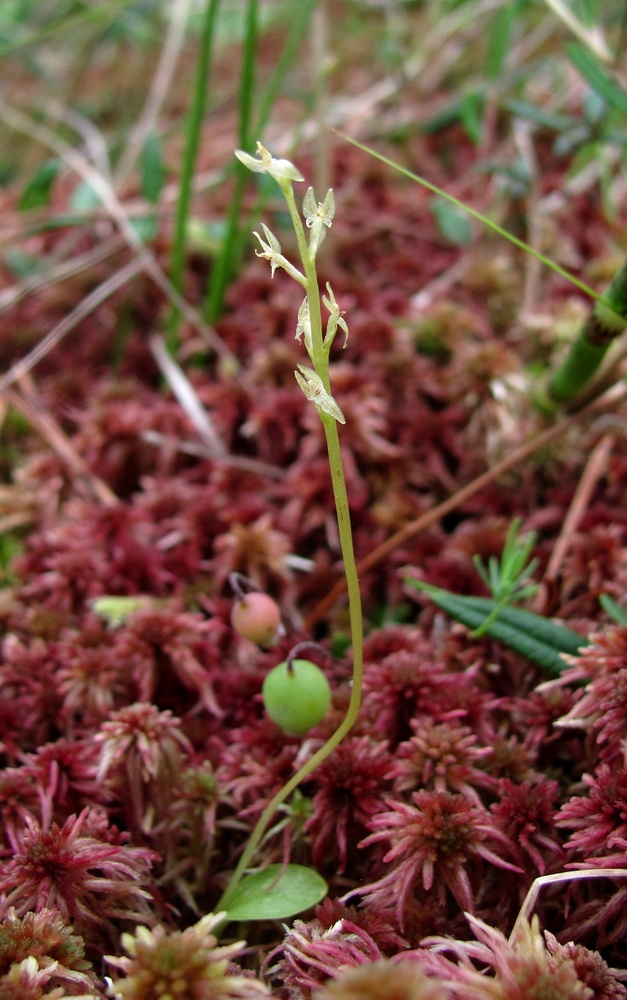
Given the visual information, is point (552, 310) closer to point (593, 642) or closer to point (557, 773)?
point (593, 642)

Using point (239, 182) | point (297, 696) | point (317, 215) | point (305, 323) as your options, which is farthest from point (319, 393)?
point (239, 182)

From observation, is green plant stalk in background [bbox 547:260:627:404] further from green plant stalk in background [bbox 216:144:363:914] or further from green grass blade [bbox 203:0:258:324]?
green grass blade [bbox 203:0:258:324]

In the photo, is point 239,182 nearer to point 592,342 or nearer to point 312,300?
point 592,342

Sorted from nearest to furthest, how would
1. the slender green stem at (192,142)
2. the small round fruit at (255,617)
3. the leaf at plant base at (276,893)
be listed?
the leaf at plant base at (276,893) < the small round fruit at (255,617) < the slender green stem at (192,142)

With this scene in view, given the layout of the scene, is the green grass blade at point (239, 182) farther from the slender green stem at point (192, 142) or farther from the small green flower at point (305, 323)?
the small green flower at point (305, 323)

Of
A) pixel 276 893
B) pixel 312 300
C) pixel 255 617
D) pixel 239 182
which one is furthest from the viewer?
pixel 239 182

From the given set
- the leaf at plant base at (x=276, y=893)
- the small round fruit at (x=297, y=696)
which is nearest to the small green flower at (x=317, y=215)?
the small round fruit at (x=297, y=696)

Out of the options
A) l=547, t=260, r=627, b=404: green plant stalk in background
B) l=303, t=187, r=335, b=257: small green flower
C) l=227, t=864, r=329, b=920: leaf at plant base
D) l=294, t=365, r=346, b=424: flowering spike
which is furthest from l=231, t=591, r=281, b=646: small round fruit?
l=547, t=260, r=627, b=404: green plant stalk in background

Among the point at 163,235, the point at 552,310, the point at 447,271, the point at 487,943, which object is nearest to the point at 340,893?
the point at 487,943
